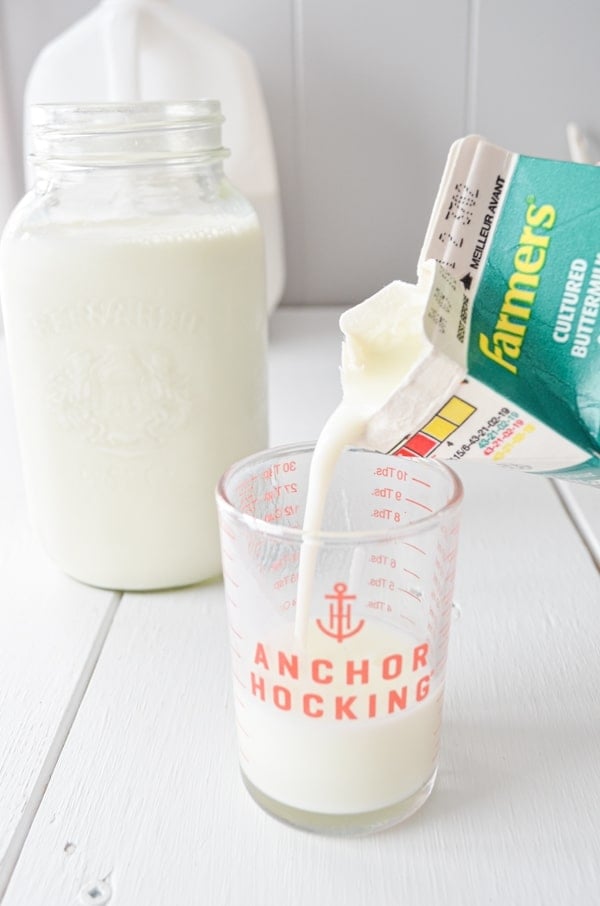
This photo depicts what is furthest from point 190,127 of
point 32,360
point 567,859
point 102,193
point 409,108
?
point 409,108

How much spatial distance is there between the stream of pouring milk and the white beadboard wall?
836 millimetres

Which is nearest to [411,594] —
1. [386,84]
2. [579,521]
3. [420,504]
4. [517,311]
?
[420,504]

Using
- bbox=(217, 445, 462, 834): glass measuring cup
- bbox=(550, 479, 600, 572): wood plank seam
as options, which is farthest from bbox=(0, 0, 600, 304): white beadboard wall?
bbox=(217, 445, 462, 834): glass measuring cup

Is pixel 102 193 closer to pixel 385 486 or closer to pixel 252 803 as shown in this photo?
pixel 385 486

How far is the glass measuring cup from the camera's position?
17.4 inches

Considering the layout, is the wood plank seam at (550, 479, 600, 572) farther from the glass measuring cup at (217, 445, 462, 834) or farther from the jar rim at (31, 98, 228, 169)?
the jar rim at (31, 98, 228, 169)

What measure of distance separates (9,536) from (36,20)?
31.0 inches

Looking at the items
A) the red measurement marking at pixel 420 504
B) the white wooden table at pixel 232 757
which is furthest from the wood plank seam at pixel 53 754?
the red measurement marking at pixel 420 504

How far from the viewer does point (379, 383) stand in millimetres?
477

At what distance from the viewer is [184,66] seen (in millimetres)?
1088

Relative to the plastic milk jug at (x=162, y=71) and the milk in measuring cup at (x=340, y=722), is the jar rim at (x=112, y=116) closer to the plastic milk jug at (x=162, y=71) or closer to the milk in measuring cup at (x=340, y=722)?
the milk in measuring cup at (x=340, y=722)

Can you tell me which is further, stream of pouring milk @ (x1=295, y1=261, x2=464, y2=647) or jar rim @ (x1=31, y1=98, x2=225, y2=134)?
jar rim @ (x1=31, y1=98, x2=225, y2=134)

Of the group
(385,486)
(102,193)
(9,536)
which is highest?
(102,193)

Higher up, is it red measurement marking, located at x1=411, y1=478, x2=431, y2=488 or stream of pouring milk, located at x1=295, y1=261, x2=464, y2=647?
stream of pouring milk, located at x1=295, y1=261, x2=464, y2=647
